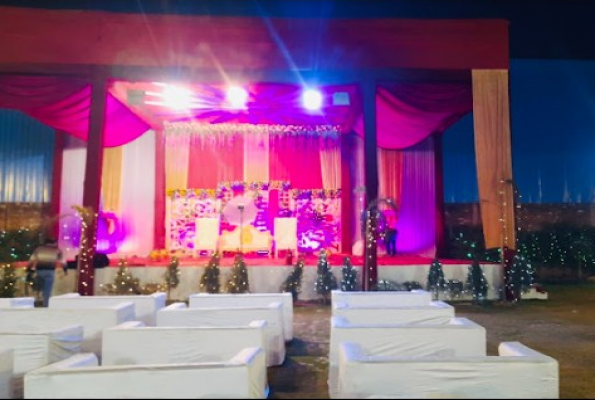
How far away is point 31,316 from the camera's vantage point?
187 inches

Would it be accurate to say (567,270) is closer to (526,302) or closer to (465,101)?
(526,302)

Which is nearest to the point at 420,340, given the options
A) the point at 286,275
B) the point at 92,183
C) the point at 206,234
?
the point at 286,275

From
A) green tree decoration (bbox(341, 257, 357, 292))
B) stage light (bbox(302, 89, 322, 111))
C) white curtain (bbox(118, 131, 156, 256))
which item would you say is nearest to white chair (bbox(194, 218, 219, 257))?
white curtain (bbox(118, 131, 156, 256))

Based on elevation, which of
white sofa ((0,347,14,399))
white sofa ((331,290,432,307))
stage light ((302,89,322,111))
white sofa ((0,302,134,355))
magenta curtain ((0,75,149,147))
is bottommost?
white sofa ((0,347,14,399))

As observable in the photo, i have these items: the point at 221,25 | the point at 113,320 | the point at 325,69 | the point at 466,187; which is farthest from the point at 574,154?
the point at 113,320

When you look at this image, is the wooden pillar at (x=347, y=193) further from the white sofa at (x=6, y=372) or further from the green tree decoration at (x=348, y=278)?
the white sofa at (x=6, y=372)

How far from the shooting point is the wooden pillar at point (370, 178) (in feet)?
28.3

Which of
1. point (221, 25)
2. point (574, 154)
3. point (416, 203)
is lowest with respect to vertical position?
point (416, 203)

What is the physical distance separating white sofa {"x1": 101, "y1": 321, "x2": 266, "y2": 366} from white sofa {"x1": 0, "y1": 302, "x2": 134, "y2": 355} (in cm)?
119

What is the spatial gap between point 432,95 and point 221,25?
3697 millimetres

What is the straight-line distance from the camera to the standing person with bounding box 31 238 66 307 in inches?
340

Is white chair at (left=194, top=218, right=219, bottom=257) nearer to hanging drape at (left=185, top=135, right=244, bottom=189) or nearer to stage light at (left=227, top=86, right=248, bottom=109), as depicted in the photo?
hanging drape at (left=185, top=135, right=244, bottom=189)

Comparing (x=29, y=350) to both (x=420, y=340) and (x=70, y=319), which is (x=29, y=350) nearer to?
(x=70, y=319)

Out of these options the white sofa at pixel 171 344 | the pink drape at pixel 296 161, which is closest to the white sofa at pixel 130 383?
the white sofa at pixel 171 344
